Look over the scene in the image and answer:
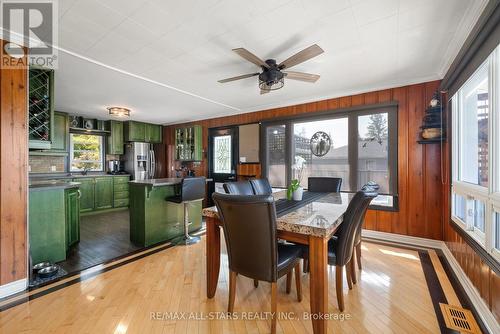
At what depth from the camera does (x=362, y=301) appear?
1881mm

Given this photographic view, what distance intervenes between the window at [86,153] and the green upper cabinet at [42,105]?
3.36 metres

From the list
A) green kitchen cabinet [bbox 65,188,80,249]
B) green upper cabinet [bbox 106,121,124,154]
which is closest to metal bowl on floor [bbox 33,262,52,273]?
green kitchen cabinet [bbox 65,188,80,249]

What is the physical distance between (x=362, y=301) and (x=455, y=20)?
255 centimetres

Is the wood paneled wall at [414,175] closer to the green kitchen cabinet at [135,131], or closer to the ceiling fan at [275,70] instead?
the ceiling fan at [275,70]

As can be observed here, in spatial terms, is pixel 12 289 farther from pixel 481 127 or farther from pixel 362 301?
pixel 481 127

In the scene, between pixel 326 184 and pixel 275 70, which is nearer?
pixel 275 70

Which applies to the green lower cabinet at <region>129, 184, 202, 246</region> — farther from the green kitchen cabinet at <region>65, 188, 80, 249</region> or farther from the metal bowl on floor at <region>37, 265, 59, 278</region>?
the metal bowl on floor at <region>37, 265, 59, 278</region>

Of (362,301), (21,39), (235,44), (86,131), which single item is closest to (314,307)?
(362,301)

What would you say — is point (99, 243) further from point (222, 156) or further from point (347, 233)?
point (347, 233)

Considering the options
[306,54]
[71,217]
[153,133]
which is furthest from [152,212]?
[153,133]

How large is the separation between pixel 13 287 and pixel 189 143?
168 inches

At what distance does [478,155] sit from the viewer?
206 centimetres

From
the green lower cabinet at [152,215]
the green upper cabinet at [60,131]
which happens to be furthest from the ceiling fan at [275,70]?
the green upper cabinet at [60,131]

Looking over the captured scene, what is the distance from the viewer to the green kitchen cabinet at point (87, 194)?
503cm
